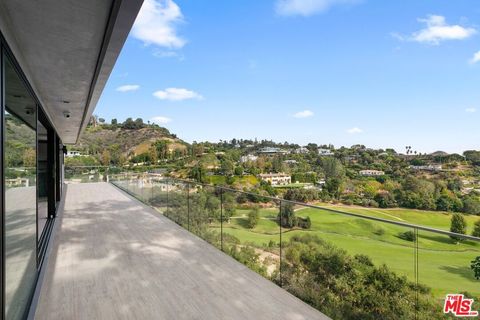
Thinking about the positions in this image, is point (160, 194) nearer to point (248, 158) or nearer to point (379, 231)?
point (379, 231)

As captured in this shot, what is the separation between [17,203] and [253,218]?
9.41 feet

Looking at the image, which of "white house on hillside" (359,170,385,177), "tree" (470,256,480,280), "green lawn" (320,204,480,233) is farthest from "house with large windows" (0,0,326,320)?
"white house on hillside" (359,170,385,177)

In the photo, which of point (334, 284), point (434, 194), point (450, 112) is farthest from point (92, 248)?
point (450, 112)

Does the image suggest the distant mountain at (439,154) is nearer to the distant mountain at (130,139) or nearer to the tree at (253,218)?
the distant mountain at (130,139)

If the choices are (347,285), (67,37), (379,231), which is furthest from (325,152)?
(67,37)

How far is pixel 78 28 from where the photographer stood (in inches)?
89.9

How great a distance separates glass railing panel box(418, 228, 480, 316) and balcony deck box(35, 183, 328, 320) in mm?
1083

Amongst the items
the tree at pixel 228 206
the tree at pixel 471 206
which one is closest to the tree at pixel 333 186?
the tree at pixel 471 206

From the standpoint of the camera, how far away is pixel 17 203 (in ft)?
8.36

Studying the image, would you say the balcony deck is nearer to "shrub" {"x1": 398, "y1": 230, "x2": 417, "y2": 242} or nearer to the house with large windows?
the house with large windows

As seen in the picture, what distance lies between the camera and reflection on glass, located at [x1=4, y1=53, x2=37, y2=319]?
2.20 metres

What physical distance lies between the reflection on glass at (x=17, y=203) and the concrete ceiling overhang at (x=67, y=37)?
25 centimetres

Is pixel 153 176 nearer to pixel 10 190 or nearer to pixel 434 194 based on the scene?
pixel 10 190

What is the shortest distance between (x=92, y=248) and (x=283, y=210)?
3.38 m
